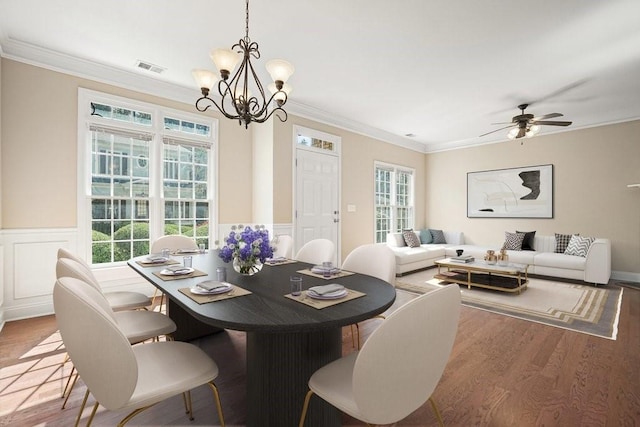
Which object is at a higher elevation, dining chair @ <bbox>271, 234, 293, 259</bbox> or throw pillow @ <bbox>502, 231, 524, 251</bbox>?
dining chair @ <bbox>271, 234, 293, 259</bbox>

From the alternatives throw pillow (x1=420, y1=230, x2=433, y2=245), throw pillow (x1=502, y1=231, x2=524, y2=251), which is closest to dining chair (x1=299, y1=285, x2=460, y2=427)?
throw pillow (x1=502, y1=231, x2=524, y2=251)

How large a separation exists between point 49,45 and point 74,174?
Result: 4.36 ft

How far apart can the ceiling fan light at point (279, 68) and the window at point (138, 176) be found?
2514 millimetres

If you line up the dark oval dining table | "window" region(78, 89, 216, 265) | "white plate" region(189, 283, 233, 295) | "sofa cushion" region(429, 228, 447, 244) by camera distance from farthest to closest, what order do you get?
"sofa cushion" region(429, 228, 447, 244)
"window" region(78, 89, 216, 265)
"white plate" region(189, 283, 233, 295)
the dark oval dining table

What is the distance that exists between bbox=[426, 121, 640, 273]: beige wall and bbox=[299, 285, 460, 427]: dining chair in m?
6.20

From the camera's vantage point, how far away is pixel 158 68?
11.7 feet

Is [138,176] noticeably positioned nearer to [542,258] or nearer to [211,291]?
[211,291]

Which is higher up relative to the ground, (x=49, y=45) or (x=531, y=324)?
(x=49, y=45)

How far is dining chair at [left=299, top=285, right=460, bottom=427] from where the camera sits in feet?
3.26

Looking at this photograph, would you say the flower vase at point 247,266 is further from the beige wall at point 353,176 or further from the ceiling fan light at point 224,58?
the beige wall at point 353,176

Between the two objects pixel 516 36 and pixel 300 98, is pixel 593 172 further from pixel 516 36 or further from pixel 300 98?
→ pixel 300 98

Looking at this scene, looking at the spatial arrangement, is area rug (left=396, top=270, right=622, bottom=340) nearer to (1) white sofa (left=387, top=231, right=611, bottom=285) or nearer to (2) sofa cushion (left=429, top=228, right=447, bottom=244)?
(1) white sofa (left=387, top=231, right=611, bottom=285)

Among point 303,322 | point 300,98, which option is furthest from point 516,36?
point 303,322

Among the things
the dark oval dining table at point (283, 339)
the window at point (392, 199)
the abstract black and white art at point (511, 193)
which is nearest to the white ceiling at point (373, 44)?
the abstract black and white art at point (511, 193)
